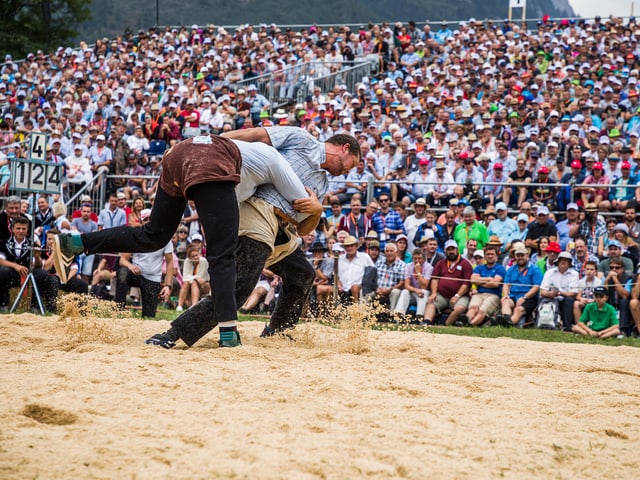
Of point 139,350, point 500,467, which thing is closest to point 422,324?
point 139,350

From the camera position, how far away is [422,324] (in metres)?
12.1

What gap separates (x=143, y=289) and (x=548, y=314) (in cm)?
587

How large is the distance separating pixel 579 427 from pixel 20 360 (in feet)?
11.0

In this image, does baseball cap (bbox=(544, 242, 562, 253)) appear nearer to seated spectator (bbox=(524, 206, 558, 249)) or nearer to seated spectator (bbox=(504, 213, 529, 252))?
seated spectator (bbox=(524, 206, 558, 249))

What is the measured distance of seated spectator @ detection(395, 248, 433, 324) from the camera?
12609 mm

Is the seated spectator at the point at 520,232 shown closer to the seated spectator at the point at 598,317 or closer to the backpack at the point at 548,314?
the backpack at the point at 548,314

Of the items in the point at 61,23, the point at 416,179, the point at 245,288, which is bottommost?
the point at 245,288

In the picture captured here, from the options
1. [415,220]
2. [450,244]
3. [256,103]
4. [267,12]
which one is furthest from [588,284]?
[267,12]

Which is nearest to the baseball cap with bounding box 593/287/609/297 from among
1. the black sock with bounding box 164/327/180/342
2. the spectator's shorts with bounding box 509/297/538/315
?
the spectator's shorts with bounding box 509/297/538/315

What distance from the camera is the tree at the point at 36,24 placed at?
38628 mm

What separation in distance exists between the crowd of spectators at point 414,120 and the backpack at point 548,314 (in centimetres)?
16

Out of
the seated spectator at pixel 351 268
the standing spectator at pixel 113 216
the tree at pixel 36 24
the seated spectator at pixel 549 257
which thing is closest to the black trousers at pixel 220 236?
the seated spectator at pixel 351 268

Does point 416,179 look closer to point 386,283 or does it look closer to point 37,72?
point 386,283

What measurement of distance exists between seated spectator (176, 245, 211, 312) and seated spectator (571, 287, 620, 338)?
204 inches
